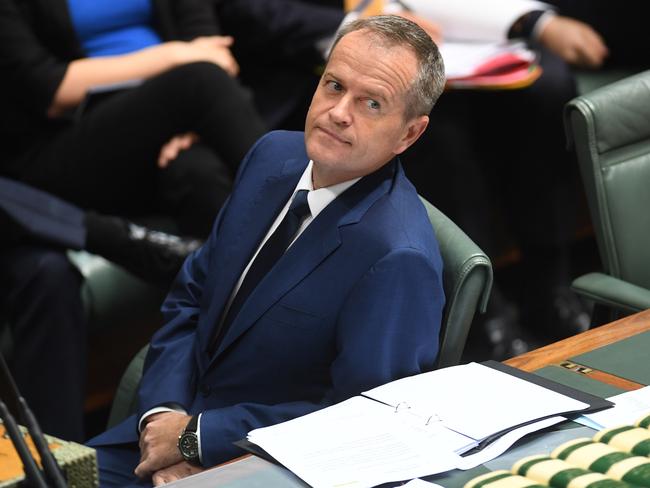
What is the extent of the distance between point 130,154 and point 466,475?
1779 millimetres

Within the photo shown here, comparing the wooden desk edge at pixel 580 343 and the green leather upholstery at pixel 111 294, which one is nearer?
→ the wooden desk edge at pixel 580 343

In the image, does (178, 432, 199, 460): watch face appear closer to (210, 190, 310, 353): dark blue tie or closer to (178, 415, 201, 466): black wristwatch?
(178, 415, 201, 466): black wristwatch

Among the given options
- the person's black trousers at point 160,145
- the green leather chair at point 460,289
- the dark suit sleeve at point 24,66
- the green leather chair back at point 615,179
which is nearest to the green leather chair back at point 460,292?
the green leather chair at point 460,289

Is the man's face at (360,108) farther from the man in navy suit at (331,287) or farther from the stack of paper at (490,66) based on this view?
the stack of paper at (490,66)

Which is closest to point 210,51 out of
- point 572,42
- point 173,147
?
point 173,147

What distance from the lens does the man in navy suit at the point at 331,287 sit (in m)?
1.82

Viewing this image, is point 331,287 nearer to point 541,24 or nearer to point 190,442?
point 190,442

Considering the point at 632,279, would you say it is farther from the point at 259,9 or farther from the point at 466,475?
the point at 259,9

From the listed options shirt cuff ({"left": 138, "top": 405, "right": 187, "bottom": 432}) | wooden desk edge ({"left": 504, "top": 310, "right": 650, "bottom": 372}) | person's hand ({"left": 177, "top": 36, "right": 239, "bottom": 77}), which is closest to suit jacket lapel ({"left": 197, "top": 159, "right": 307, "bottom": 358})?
shirt cuff ({"left": 138, "top": 405, "right": 187, "bottom": 432})

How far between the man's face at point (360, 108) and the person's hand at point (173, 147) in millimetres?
1238

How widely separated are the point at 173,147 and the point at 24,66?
435 mm

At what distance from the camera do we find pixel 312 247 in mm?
1909

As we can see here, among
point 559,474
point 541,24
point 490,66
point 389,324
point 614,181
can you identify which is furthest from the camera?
point 541,24

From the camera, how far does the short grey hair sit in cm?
187
